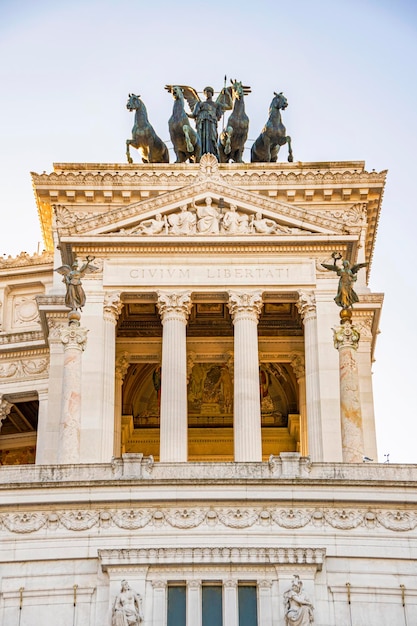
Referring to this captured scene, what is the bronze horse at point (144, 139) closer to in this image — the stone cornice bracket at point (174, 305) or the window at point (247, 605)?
the stone cornice bracket at point (174, 305)

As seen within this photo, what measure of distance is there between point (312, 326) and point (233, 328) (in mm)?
5498

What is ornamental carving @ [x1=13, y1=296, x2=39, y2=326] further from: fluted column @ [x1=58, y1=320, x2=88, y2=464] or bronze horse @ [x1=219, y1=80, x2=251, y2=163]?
fluted column @ [x1=58, y1=320, x2=88, y2=464]

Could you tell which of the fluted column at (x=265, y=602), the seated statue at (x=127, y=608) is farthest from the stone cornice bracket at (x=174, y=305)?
the seated statue at (x=127, y=608)

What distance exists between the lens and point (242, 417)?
57.3m

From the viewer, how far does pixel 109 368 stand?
58781mm

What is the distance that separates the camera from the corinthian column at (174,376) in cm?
5659

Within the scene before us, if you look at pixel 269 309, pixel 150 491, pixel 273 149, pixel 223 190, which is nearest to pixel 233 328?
pixel 269 309

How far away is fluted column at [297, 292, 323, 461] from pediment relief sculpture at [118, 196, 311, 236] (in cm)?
337

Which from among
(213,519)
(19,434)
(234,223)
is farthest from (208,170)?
(213,519)

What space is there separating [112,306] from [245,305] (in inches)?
224

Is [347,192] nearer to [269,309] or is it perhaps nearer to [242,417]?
[269,309]

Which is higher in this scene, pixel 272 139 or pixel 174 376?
pixel 272 139

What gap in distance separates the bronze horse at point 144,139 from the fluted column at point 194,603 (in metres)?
39.9

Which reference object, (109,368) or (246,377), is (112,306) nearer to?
(109,368)
